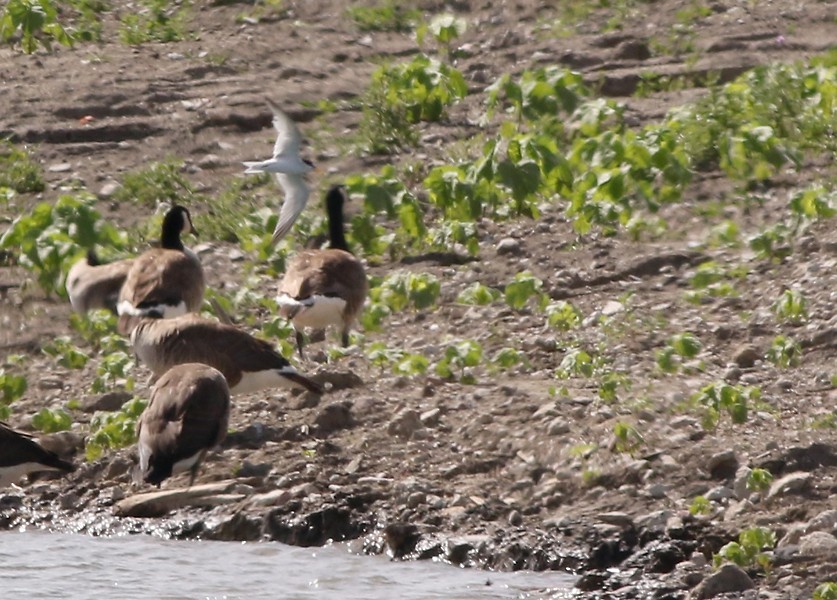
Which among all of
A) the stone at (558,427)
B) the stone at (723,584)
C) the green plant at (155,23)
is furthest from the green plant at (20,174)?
the stone at (723,584)

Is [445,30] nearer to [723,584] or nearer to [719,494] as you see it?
[719,494]

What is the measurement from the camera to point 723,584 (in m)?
7.56

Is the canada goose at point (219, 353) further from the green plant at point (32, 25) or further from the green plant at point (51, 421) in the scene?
the green plant at point (32, 25)

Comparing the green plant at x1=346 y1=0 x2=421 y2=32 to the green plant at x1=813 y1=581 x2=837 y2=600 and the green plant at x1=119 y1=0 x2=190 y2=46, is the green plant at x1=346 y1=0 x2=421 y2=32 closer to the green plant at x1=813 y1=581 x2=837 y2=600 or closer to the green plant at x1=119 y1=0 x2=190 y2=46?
the green plant at x1=119 y1=0 x2=190 y2=46

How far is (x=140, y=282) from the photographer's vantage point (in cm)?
1174

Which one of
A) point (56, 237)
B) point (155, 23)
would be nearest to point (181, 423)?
point (56, 237)

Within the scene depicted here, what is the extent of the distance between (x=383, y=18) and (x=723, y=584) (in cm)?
1091

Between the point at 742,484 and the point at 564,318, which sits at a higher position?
the point at 564,318

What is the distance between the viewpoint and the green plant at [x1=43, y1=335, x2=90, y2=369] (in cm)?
1149

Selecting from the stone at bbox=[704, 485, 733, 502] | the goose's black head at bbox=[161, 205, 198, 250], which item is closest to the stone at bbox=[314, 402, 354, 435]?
the stone at bbox=[704, 485, 733, 502]

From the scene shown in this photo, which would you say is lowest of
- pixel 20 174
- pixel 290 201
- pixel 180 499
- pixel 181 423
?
pixel 180 499

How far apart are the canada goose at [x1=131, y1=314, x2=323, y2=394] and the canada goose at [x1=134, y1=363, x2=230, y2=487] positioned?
504mm

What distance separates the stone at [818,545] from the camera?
7.73m

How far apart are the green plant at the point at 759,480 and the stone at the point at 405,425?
2.10 m
